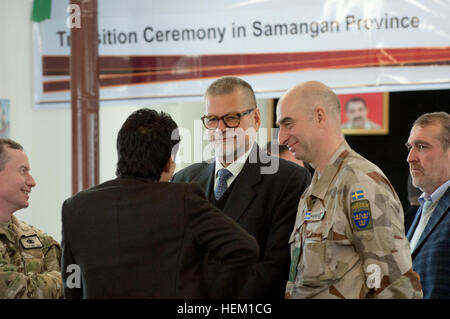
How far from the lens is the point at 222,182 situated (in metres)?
A: 2.55

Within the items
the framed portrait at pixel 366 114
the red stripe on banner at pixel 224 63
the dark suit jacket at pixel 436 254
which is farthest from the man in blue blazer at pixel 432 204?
the framed portrait at pixel 366 114

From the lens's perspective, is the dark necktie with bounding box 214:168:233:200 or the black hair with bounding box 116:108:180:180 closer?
the black hair with bounding box 116:108:180:180

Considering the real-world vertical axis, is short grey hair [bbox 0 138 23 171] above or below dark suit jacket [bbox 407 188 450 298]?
above

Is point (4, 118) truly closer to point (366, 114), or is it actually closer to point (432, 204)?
point (366, 114)

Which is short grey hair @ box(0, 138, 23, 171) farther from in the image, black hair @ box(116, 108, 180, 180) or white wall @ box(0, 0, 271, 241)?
white wall @ box(0, 0, 271, 241)

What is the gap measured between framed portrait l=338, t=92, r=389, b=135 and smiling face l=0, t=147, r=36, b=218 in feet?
9.60

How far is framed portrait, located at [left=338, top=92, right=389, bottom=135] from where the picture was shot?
486 centimetres

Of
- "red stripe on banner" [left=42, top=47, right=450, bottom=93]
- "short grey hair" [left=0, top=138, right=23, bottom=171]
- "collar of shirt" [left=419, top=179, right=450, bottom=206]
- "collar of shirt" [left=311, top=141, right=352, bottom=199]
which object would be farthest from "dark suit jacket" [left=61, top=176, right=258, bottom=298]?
"red stripe on banner" [left=42, top=47, right=450, bottom=93]

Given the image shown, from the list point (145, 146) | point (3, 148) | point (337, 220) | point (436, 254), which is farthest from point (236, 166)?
point (3, 148)

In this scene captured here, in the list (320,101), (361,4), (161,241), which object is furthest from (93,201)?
(361,4)

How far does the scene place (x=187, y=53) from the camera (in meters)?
4.21

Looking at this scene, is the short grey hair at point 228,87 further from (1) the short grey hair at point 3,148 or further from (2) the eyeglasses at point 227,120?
(1) the short grey hair at point 3,148

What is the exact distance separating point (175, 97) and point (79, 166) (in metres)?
0.80

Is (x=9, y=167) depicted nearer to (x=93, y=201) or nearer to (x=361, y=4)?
(x=93, y=201)
